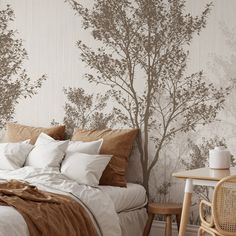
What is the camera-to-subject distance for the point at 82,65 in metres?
4.83

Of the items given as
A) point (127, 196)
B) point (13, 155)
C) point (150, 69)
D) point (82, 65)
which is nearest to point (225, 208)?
point (127, 196)

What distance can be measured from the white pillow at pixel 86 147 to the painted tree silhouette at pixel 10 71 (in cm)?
96

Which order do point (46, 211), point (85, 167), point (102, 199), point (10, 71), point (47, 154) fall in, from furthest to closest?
1. point (10, 71)
2. point (47, 154)
3. point (85, 167)
4. point (102, 199)
5. point (46, 211)

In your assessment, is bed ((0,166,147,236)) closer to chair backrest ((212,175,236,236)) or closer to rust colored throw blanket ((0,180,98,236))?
rust colored throw blanket ((0,180,98,236))

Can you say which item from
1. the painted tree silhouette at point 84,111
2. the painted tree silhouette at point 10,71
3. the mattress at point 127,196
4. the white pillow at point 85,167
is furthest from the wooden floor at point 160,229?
the painted tree silhouette at point 10,71

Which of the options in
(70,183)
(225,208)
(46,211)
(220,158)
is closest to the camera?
(225,208)

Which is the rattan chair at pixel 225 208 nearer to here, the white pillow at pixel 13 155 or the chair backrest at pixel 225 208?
the chair backrest at pixel 225 208

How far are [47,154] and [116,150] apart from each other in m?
0.57

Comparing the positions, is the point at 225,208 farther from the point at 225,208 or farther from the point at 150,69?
the point at 150,69

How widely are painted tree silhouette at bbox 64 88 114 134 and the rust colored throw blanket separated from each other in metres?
1.26

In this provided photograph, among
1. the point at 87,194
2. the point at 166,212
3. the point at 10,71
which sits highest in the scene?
the point at 10,71

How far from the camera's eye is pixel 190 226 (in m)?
4.36

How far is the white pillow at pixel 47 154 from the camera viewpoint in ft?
14.2

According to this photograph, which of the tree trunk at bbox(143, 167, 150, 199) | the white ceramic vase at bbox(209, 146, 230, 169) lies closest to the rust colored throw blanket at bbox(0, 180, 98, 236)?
the white ceramic vase at bbox(209, 146, 230, 169)
